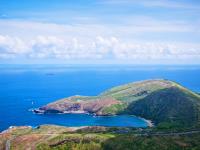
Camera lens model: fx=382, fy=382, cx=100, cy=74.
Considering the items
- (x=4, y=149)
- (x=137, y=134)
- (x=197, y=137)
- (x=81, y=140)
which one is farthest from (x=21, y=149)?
(x=197, y=137)

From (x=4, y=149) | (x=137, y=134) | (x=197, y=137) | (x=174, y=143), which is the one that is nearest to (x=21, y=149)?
(x=4, y=149)

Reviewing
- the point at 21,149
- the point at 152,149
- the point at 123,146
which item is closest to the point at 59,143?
the point at 21,149

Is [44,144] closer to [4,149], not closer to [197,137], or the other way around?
[4,149]

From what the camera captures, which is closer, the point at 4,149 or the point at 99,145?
the point at 99,145

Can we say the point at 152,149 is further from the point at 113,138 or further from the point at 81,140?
the point at 81,140

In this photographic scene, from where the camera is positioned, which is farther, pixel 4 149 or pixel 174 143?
pixel 4 149

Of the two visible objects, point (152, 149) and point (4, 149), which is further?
point (4, 149)

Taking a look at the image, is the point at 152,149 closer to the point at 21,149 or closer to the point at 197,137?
the point at 197,137
